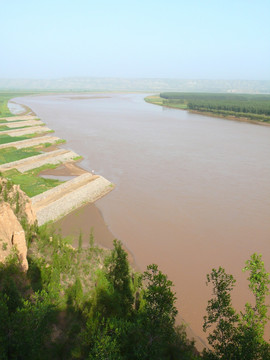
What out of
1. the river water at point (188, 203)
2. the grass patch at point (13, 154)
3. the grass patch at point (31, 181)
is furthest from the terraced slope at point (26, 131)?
the grass patch at point (31, 181)

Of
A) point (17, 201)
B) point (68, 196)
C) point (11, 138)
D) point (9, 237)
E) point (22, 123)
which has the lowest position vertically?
point (68, 196)

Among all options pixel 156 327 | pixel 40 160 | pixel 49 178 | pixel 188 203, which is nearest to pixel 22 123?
pixel 40 160

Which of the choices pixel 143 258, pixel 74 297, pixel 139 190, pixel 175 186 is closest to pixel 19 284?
pixel 74 297

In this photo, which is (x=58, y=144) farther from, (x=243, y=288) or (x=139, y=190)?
(x=243, y=288)

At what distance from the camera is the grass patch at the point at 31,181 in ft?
89.5

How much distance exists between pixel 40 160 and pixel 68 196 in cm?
1594

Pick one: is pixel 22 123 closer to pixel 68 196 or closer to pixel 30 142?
pixel 30 142

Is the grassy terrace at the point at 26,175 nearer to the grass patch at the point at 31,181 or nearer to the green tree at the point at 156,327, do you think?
the grass patch at the point at 31,181

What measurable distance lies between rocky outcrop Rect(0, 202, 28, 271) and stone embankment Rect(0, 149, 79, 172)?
23203 mm

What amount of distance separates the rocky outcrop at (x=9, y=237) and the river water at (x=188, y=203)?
27.6 ft

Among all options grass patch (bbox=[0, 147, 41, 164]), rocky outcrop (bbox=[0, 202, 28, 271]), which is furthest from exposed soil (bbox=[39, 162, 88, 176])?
rocky outcrop (bbox=[0, 202, 28, 271])

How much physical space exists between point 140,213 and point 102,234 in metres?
4.85

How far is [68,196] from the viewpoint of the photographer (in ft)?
85.7

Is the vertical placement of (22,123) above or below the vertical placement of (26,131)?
above
